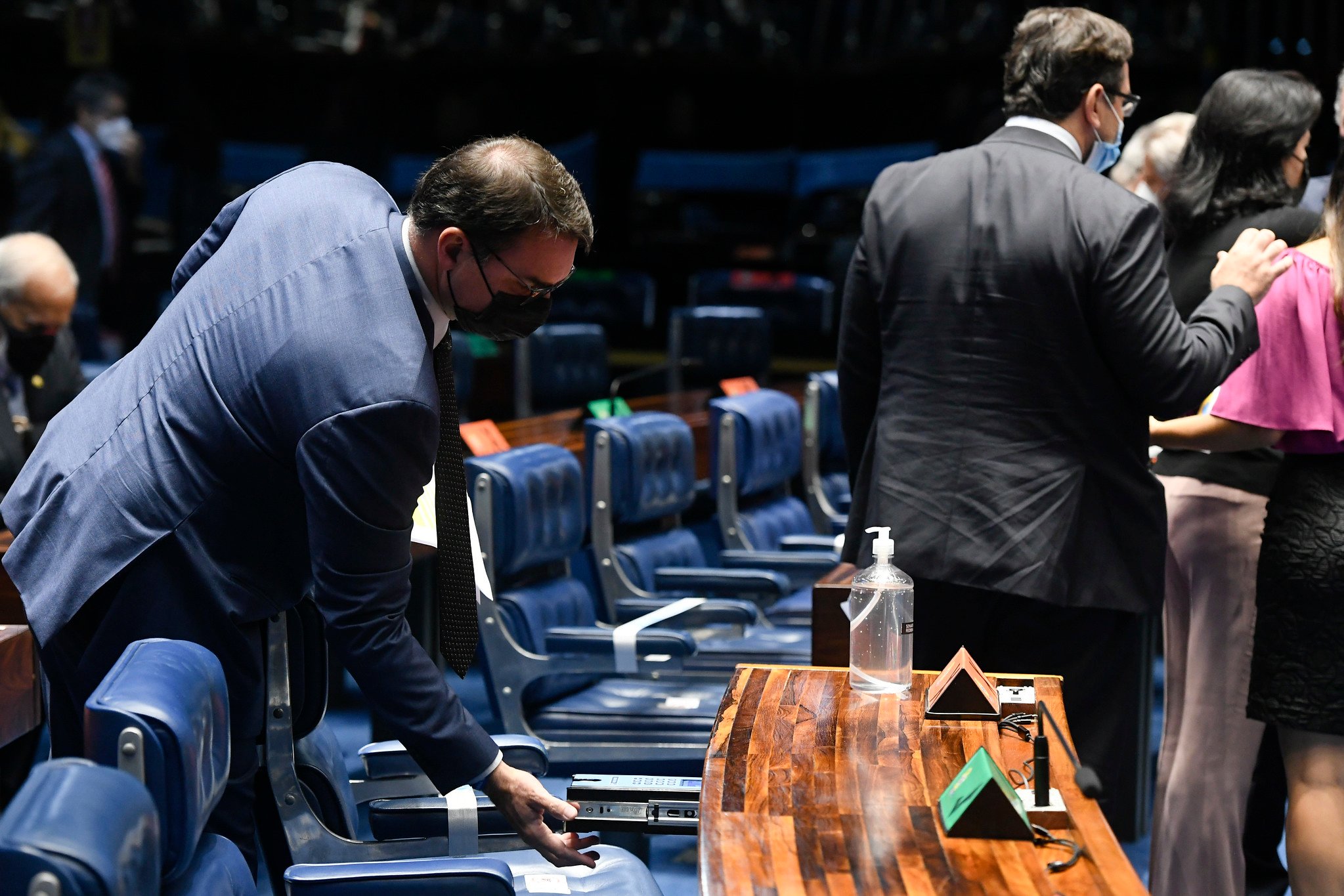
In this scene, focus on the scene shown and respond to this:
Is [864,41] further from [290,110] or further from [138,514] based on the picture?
[138,514]

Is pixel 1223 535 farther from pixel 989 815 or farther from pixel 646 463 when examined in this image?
pixel 646 463

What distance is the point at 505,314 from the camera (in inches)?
67.2

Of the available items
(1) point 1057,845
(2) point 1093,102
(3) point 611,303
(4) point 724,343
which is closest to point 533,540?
(2) point 1093,102

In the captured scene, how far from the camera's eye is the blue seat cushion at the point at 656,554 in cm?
361

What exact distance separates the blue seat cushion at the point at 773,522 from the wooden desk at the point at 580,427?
22 cm

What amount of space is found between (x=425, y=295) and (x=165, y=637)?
486 millimetres

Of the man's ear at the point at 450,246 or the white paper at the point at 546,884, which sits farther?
the white paper at the point at 546,884

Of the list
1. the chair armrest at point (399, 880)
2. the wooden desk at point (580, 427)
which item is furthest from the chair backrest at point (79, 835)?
the wooden desk at point (580, 427)

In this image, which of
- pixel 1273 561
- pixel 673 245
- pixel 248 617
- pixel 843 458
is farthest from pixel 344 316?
pixel 673 245

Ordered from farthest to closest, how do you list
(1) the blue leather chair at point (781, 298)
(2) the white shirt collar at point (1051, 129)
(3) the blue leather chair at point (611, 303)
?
1. (3) the blue leather chair at point (611, 303)
2. (1) the blue leather chair at point (781, 298)
3. (2) the white shirt collar at point (1051, 129)

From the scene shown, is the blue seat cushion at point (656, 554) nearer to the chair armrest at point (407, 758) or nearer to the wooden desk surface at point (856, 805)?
the chair armrest at point (407, 758)

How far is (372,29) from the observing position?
10.7m

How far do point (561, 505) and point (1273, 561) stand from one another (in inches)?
58.4

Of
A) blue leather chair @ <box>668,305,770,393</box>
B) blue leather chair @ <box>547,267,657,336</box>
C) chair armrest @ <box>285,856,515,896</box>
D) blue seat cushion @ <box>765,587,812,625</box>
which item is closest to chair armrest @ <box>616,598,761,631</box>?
blue seat cushion @ <box>765,587,812,625</box>
